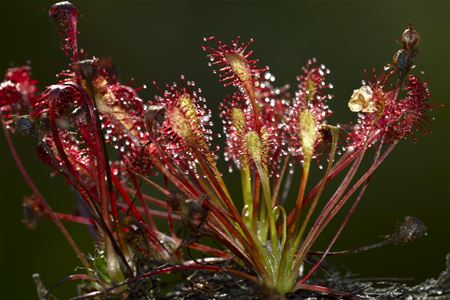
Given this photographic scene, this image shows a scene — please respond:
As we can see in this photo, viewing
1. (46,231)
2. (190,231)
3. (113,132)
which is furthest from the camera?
(46,231)

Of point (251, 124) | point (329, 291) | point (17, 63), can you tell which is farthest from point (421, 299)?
point (17, 63)

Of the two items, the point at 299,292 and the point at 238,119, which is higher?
the point at 238,119

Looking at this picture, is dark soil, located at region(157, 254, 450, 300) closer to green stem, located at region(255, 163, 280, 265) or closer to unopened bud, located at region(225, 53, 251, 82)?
green stem, located at region(255, 163, 280, 265)

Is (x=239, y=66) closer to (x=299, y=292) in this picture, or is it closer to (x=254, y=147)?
(x=254, y=147)

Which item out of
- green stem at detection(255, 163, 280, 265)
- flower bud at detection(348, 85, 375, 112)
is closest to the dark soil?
green stem at detection(255, 163, 280, 265)

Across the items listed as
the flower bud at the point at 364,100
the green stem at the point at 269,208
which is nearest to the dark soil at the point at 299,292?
the green stem at the point at 269,208

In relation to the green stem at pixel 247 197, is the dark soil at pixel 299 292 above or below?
below

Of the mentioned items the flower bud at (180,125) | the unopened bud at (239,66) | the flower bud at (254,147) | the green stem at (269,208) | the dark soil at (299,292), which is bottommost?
the dark soil at (299,292)

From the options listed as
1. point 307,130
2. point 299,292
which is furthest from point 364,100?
point 299,292

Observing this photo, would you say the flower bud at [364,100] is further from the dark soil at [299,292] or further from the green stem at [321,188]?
the dark soil at [299,292]

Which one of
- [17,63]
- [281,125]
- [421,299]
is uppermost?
[17,63]

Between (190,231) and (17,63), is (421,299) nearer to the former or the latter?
(190,231)
